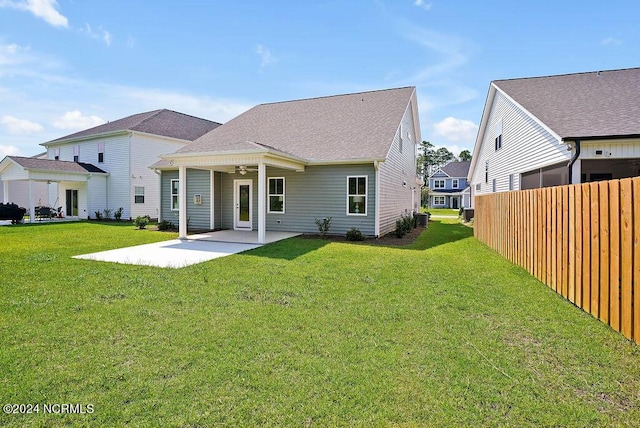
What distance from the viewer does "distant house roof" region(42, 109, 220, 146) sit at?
2280cm

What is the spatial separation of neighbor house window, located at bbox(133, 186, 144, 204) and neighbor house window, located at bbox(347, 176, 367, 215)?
54.6 ft

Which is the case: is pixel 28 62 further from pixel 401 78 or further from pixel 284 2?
pixel 401 78

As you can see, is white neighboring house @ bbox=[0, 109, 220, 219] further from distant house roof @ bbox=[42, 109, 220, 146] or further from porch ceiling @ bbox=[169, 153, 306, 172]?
porch ceiling @ bbox=[169, 153, 306, 172]

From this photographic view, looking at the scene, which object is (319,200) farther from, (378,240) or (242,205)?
(242,205)

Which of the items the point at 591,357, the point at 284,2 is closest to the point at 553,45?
the point at 284,2

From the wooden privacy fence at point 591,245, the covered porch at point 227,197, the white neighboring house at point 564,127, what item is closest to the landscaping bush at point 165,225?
the covered porch at point 227,197

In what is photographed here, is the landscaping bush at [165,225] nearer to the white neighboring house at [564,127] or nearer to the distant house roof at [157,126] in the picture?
the distant house roof at [157,126]

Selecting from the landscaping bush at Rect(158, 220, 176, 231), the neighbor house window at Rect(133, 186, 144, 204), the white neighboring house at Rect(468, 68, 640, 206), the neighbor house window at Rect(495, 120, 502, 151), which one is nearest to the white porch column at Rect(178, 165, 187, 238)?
the landscaping bush at Rect(158, 220, 176, 231)

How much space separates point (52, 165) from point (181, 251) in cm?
1777

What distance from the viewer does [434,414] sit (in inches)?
92.6

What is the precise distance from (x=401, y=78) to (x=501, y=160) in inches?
289

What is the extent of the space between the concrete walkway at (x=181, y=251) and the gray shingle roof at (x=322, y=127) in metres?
3.16

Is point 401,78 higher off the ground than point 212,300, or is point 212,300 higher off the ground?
point 401,78

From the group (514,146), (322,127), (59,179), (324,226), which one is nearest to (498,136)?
(514,146)
